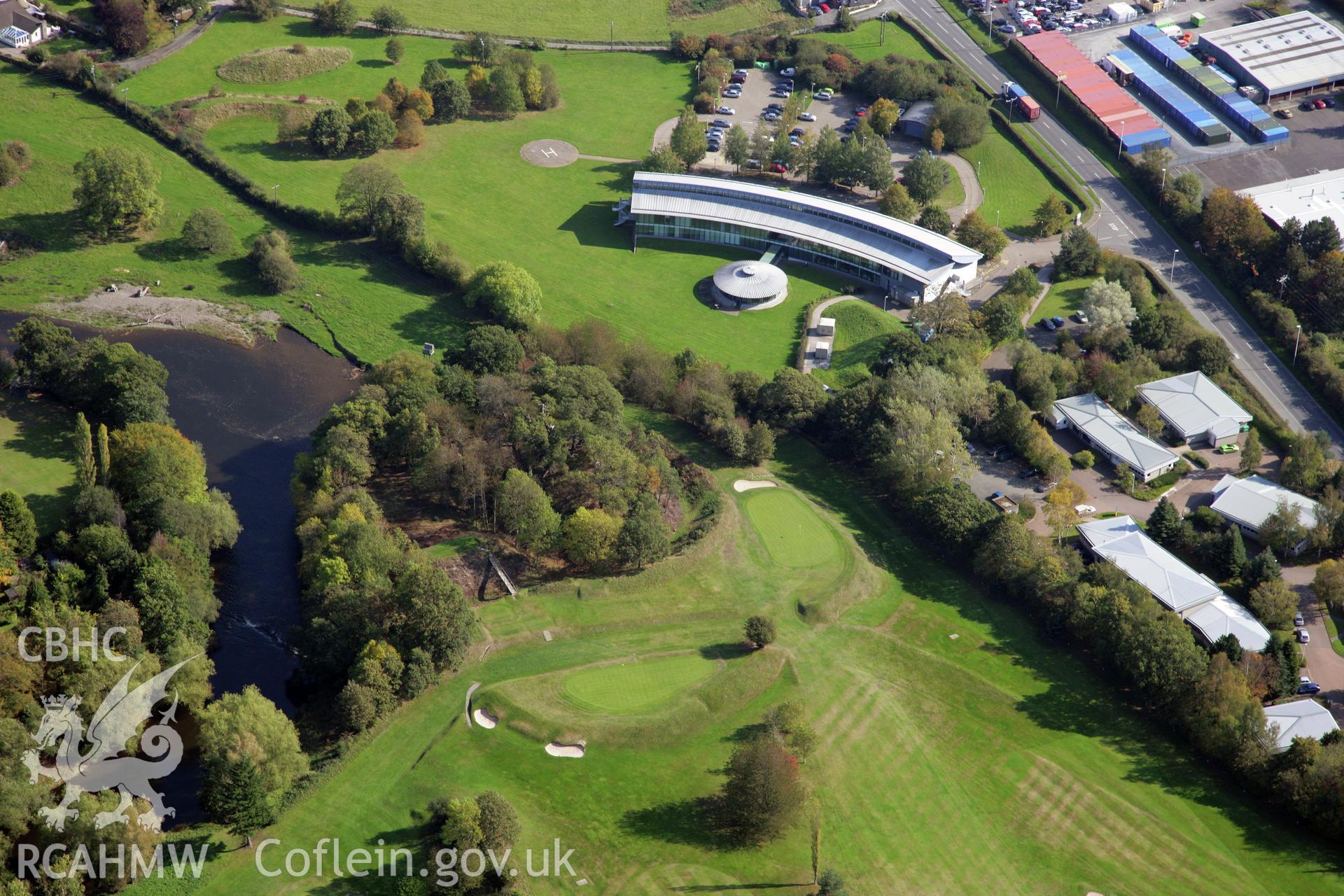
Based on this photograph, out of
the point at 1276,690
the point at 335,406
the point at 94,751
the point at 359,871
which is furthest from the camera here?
the point at 335,406

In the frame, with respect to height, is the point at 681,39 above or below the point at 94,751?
above

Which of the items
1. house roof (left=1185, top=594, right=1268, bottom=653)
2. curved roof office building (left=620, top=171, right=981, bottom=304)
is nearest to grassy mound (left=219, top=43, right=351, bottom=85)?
curved roof office building (left=620, top=171, right=981, bottom=304)

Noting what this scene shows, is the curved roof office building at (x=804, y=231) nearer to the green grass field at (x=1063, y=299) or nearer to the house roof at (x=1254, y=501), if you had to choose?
the green grass field at (x=1063, y=299)

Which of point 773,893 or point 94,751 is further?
point 94,751

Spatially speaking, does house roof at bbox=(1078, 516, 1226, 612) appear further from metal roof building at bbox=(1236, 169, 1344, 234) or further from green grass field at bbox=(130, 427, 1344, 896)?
metal roof building at bbox=(1236, 169, 1344, 234)

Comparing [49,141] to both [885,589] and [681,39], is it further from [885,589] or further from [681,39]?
[885,589]

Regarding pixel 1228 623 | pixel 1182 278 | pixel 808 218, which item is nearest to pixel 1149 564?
pixel 1228 623

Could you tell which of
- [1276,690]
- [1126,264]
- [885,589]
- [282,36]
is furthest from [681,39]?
[1276,690]
